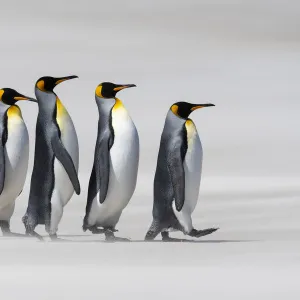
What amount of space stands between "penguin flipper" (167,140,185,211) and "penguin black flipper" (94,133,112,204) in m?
0.42

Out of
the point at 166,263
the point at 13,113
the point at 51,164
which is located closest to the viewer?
the point at 166,263

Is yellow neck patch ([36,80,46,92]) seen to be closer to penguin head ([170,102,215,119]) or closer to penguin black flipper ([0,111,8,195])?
penguin black flipper ([0,111,8,195])

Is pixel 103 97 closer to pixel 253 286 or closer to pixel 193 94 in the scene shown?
pixel 253 286

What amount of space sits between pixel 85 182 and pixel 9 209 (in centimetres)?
505

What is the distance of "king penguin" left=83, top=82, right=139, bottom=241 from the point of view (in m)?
9.11

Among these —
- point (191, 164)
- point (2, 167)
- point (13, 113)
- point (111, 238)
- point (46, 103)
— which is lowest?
point (111, 238)

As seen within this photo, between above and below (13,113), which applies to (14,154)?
below

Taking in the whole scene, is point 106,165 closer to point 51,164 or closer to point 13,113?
point 51,164

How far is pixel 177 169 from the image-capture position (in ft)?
29.5

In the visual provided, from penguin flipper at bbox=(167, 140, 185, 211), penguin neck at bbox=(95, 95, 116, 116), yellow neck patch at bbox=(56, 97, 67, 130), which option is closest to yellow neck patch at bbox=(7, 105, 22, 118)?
yellow neck patch at bbox=(56, 97, 67, 130)

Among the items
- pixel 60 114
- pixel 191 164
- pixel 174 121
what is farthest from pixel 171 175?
pixel 60 114

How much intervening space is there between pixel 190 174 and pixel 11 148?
48.4 inches
